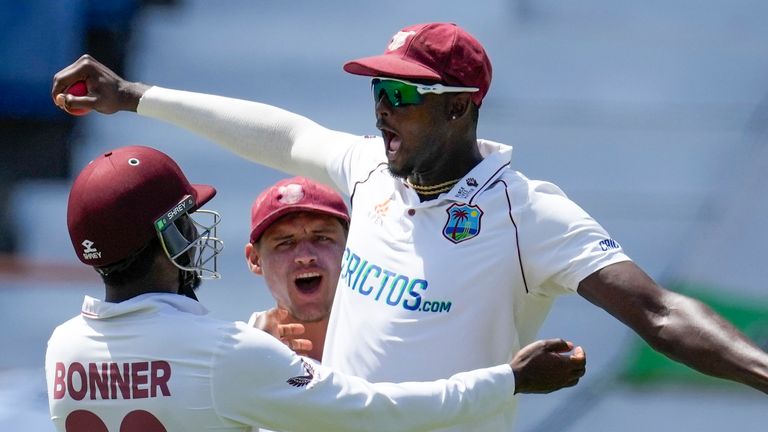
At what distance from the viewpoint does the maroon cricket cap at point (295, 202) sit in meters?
2.74

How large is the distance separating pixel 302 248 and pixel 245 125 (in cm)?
35

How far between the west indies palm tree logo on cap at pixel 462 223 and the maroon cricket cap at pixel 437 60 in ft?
0.75

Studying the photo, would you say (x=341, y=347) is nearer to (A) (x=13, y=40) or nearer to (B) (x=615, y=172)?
(B) (x=615, y=172)

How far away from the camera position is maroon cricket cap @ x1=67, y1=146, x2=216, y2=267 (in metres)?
1.89

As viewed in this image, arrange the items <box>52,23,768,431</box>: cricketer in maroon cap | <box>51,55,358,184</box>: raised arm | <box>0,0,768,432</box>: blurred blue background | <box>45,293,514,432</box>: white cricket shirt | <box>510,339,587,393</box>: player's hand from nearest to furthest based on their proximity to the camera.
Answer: <box>45,293,514,432</box>: white cricket shirt, <box>510,339,587,393</box>: player's hand, <box>52,23,768,431</box>: cricketer in maroon cap, <box>51,55,358,184</box>: raised arm, <box>0,0,768,432</box>: blurred blue background

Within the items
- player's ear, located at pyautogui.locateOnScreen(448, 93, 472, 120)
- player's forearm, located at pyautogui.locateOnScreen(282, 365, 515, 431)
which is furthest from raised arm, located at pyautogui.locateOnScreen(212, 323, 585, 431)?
player's ear, located at pyautogui.locateOnScreen(448, 93, 472, 120)

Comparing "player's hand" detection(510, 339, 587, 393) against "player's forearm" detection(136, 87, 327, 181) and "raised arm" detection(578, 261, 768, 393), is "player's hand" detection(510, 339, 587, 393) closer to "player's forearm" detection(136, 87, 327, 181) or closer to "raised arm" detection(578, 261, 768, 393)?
"raised arm" detection(578, 261, 768, 393)

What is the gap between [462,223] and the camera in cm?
225

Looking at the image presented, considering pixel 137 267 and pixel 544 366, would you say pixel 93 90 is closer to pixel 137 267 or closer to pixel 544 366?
pixel 137 267

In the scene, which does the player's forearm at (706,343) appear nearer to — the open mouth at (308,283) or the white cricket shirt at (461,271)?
the white cricket shirt at (461,271)

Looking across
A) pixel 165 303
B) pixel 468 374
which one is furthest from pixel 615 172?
pixel 165 303

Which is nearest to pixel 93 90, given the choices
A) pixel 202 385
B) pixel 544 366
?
pixel 202 385

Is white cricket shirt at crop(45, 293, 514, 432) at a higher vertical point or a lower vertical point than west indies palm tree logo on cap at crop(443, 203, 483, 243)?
lower

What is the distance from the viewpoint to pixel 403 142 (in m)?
2.30
